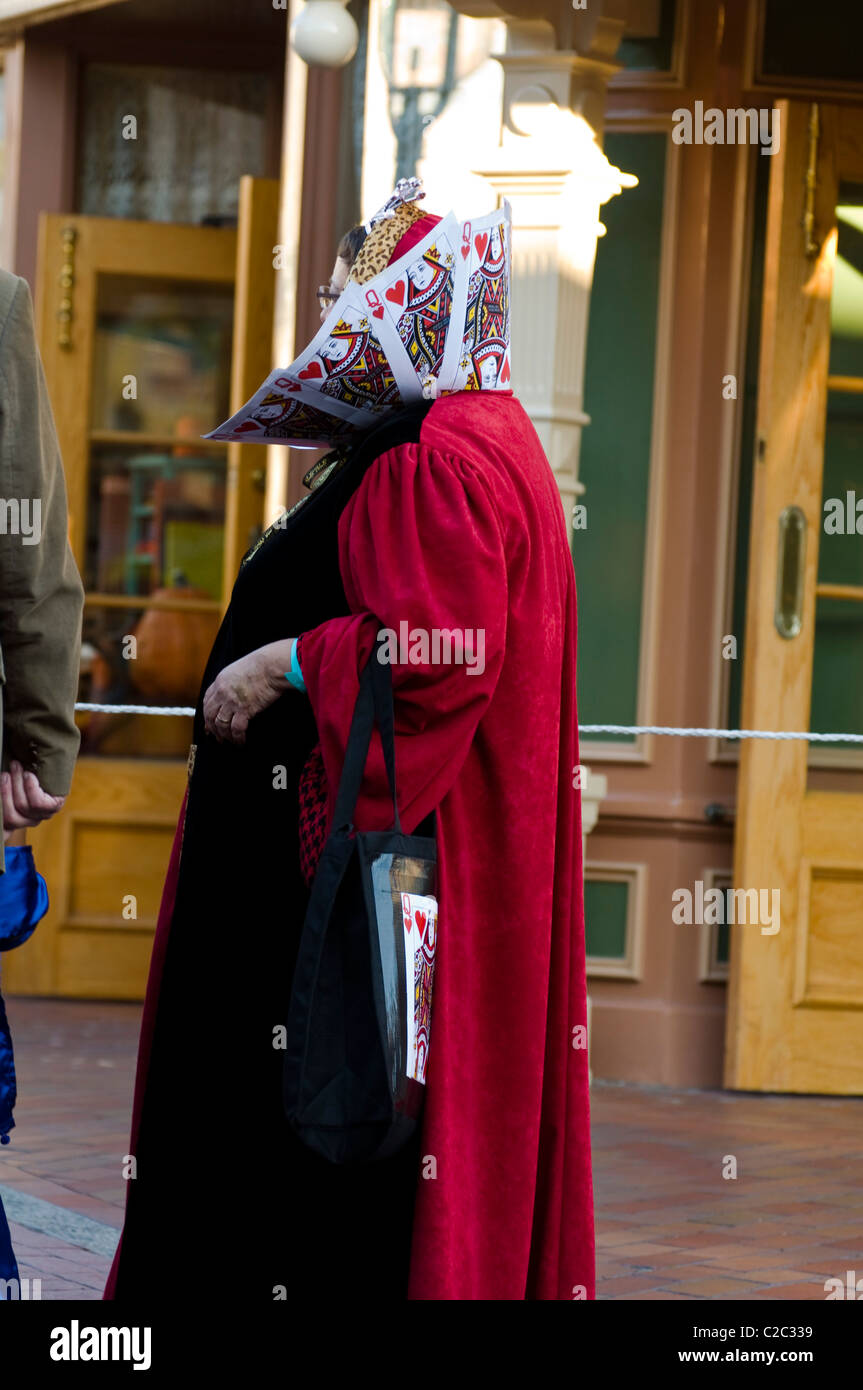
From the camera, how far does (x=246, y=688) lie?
2572 mm

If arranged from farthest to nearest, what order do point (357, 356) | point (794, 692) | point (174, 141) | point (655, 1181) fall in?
1. point (174, 141)
2. point (794, 692)
3. point (655, 1181)
4. point (357, 356)

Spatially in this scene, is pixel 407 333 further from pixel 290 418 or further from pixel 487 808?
pixel 487 808

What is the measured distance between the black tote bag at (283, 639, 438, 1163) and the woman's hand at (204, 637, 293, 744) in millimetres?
179

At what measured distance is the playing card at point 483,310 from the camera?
8.43 feet

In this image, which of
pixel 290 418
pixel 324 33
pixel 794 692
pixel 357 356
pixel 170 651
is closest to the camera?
pixel 357 356

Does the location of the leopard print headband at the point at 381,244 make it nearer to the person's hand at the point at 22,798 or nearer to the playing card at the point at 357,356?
the playing card at the point at 357,356

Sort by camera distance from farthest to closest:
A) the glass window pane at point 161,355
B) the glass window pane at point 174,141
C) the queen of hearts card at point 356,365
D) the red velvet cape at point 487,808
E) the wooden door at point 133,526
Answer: the glass window pane at point 174,141, the glass window pane at point 161,355, the wooden door at point 133,526, the queen of hearts card at point 356,365, the red velvet cape at point 487,808

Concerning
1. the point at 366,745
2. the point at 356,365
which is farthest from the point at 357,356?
the point at 366,745

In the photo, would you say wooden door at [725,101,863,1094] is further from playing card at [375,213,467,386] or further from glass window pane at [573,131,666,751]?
playing card at [375,213,467,386]

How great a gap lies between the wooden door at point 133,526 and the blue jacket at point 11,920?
145 inches

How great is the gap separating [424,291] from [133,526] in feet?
13.4

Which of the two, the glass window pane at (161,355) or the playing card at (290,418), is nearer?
the playing card at (290,418)

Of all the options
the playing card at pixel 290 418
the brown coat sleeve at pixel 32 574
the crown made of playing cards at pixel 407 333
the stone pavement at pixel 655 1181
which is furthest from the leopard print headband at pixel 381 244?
the stone pavement at pixel 655 1181

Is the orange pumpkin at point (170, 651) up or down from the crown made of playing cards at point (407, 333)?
down
